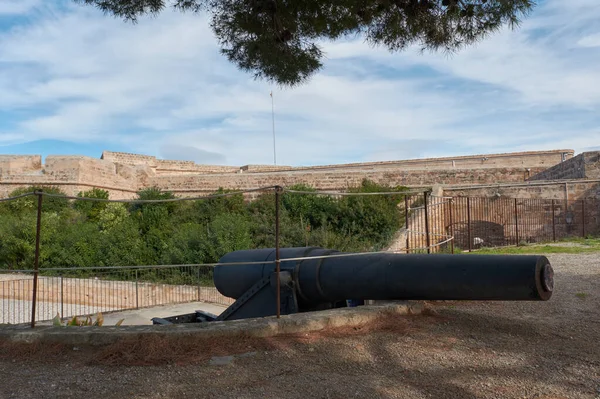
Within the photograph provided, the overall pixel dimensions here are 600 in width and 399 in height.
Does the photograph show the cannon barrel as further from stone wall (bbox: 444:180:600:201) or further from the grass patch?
stone wall (bbox: 444:180:600:201)

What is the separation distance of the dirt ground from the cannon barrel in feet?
1.08

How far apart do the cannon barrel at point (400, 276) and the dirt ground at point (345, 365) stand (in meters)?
0.33

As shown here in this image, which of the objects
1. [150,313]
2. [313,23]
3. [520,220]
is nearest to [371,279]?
[313,23]

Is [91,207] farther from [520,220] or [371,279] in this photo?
[371,279]

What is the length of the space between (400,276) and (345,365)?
1102 millimetres

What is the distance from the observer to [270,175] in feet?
71.2

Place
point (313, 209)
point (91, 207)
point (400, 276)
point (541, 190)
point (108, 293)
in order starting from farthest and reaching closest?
point (91, 207), point (313, 209), point (541, 190), point (108, 293), point (400, 276)

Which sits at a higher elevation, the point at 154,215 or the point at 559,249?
the point at 154,215

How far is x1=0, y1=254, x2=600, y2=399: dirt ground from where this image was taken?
2898 mm

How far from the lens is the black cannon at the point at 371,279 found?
3723mm

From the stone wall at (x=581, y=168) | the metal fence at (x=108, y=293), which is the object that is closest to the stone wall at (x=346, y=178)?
the stone wall at (x=581, y=168)

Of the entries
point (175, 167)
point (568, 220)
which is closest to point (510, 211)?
point (568, 220)

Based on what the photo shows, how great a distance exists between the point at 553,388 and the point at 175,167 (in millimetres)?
29248

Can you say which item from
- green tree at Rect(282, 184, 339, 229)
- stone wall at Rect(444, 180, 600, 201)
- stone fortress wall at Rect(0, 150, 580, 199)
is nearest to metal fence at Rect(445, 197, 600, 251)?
stone wall at Rect(444, 180, 600, 201)
